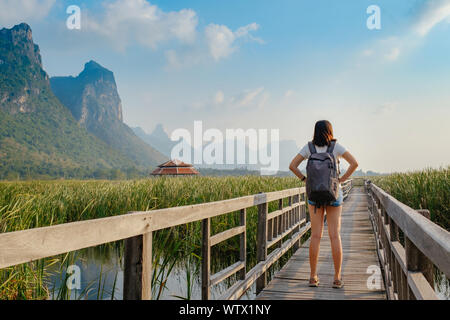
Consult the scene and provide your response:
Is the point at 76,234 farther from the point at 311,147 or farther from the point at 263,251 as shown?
the point at 263,251

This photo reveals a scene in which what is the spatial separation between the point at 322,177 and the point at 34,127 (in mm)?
111136

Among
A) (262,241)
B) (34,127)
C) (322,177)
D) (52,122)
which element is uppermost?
(52,122)

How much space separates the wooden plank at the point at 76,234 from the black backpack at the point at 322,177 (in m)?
1.38

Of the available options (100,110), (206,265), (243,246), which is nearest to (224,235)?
(206,265)

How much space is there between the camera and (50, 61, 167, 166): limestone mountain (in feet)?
495

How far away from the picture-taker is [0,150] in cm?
7744

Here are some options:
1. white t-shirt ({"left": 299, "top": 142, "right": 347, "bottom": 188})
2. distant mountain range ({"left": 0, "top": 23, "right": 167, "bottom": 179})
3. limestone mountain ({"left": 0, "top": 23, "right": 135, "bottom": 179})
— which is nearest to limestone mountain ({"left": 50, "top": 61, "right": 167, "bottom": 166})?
distant mountain range ({"left": 0, "top": 23, "right": 167, "bottom": 179})

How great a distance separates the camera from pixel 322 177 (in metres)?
3.15

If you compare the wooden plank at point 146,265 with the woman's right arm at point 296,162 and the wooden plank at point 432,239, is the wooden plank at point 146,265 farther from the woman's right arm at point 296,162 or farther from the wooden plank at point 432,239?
the woman's right arm at point 296,162

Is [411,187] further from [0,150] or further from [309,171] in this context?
[0,150]

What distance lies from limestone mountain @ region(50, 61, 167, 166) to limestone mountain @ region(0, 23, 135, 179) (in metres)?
22.1

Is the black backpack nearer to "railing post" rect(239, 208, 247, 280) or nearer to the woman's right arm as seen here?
the woman's right arm
